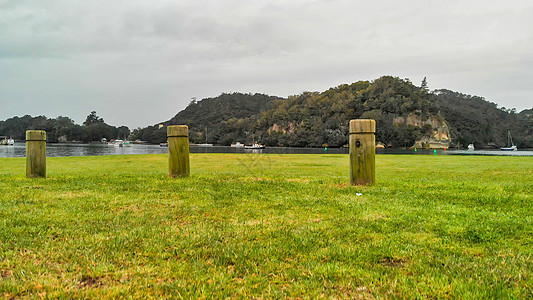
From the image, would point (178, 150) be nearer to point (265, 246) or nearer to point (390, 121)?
point (265, 246)

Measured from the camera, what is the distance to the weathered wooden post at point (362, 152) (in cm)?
837

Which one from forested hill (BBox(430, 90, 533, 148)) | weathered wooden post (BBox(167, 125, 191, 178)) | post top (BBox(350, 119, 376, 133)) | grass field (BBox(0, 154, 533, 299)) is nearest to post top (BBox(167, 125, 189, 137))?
weathered wooden post (BBox(167, 125, 191, 178))

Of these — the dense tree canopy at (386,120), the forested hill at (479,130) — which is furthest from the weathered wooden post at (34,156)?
the forested hill at (479,130)

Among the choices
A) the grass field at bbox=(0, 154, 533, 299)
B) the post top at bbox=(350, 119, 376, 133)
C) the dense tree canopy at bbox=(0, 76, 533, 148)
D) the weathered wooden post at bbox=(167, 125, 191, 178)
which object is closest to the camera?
the grass field at bbox=(0, 154, 533, 299)

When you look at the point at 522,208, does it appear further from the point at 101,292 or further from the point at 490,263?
the point at 101,292

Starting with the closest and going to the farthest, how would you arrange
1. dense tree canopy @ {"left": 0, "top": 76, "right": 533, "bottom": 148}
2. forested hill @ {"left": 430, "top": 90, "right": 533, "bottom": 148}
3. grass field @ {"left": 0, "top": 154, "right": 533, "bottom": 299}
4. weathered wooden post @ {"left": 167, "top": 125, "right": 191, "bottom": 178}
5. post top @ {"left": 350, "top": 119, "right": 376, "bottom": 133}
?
1. grass field @ {"left": 0, "top": 154, "right": 533, "bottom": 299}
2. post top @ {"left": 350, "top": 119, "right": 376, "bottom": 133}
3. weathered wooden post @ {"left": 167, "top": 125, "right": 191, "bottom": 178}
4. dense tree canopy @ {"left": 0, "top": 76, "right": 533, "bottom": 148}
5. forested hill @ {"left": 430, "top": 90, "right": 533, "bottom": 148}

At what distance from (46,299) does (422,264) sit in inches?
126

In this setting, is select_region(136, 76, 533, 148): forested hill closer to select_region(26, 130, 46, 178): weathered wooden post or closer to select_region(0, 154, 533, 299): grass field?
select_region(26, 130, 46, 178): weathered wooden post

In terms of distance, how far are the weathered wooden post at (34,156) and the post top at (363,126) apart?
347 inches

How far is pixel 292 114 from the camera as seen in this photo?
193m

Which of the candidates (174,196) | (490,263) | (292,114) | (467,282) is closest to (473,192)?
(490,263)

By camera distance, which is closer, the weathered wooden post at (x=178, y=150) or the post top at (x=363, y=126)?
the post top at (x=363, y=126)

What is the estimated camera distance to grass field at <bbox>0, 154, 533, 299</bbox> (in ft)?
9.09

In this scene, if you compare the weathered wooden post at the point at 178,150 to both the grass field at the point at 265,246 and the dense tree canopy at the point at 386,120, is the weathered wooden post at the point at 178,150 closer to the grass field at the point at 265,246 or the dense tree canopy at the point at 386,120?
the grass field at the point at 265,246
